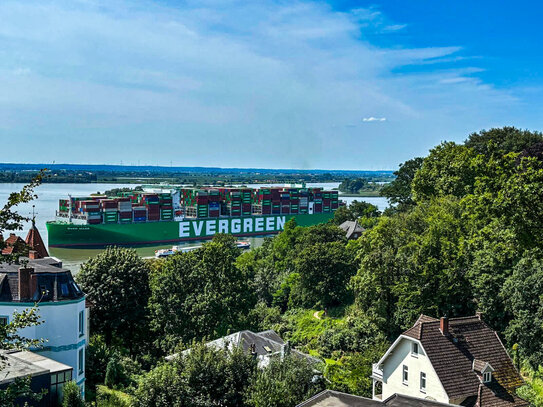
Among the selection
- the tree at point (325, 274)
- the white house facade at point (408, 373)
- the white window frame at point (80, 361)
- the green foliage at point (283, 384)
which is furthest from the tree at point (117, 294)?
the white house facade at point (408, 373)

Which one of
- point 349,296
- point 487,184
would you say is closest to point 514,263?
point 487,184

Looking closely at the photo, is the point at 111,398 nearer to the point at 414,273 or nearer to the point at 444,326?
the point at 444,326

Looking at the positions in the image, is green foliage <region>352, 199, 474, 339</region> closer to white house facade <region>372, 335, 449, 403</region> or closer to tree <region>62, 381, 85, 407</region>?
white house facade <region>372, 335, 449, 403</region>

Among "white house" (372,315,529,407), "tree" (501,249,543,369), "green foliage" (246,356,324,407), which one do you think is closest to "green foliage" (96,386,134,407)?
"green foliage" (246,356,324,407)

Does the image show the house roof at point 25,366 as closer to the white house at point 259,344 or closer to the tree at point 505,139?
the white house at point 259,344

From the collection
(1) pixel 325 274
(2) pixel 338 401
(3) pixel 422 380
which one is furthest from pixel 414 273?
(2) pixel 338 401
